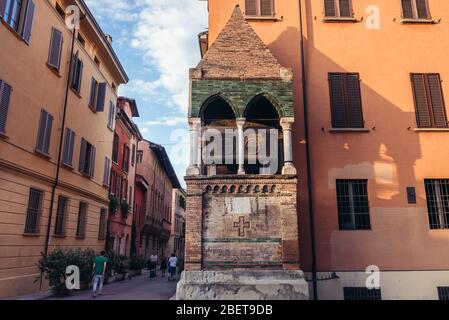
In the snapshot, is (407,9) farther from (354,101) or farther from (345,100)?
(345,100)

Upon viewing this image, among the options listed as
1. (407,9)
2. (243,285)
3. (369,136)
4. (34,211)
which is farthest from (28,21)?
(407,9)

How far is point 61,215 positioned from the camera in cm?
1806

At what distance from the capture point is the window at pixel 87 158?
20469 mm

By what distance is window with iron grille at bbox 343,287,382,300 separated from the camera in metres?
12.1

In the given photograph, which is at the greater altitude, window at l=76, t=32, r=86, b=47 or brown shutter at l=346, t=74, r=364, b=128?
window at l=76, t=32, r=86, b=47

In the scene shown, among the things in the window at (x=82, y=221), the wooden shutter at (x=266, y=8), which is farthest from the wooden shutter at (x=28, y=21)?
the window at (x=82, y=221)

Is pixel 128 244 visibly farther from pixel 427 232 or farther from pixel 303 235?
pixel 427 232

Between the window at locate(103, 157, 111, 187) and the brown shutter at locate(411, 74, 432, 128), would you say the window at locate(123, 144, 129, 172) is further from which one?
the brown shutter at locate(411, 74, 432, 128)

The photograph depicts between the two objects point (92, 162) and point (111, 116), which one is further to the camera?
point (111, 116)

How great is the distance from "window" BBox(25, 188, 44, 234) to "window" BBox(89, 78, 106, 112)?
24.9 ft

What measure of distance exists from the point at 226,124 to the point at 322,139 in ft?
11.9

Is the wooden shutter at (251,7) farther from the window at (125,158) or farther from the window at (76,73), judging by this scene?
the window at (125,158)

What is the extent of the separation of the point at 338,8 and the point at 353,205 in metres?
8.06

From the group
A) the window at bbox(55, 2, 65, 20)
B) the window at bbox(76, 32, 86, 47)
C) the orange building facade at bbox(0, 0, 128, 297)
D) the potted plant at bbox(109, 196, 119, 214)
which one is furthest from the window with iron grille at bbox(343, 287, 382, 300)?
the window at bbox(76, 32, 86, 47)
